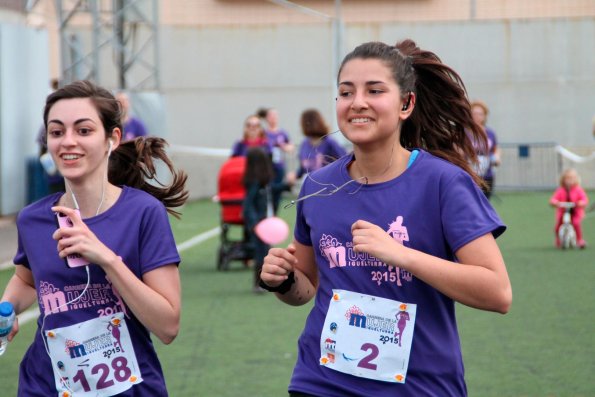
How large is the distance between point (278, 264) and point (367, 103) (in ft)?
1.96

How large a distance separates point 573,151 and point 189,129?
8.43 meters

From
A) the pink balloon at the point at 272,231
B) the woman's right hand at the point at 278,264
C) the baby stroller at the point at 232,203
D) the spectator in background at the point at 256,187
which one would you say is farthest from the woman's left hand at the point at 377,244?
the baby stroller at the point at 232,203

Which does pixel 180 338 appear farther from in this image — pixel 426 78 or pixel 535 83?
pixel 535 83

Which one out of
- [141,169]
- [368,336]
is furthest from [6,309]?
[368,336]

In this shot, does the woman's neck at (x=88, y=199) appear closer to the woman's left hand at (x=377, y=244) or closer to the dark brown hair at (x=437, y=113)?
the woman's left hand at (x=377, y=244)

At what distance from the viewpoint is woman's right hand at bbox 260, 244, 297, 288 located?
12.5ft

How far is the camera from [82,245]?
3580 mm

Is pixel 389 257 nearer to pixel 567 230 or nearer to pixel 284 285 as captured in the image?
pixel 284 285

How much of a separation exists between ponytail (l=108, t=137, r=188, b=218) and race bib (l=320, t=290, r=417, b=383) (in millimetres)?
862

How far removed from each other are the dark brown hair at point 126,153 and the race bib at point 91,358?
2.01ft

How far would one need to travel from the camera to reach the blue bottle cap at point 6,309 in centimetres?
388

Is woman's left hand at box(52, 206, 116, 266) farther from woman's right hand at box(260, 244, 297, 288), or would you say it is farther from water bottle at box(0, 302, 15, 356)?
woman's right hand at box(260, 244, 297, 288)

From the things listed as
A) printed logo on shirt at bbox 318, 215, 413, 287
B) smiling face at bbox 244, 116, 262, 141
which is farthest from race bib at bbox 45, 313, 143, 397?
smiling face at bbox 244, 116, 262, 141

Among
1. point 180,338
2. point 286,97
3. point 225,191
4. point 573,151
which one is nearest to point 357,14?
point 286,97
